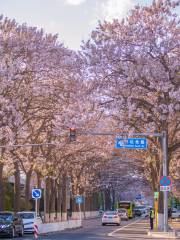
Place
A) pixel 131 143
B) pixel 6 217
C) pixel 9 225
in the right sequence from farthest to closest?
1. pixel 131 143
2. pixel 6 217
3. pixel 9 225

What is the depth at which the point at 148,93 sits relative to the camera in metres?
38.3

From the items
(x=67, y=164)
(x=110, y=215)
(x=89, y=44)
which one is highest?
(x=89, y=44)

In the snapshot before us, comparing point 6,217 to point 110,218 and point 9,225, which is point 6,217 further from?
point 110,218

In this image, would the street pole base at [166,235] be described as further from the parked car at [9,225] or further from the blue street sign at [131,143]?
the parked car at [9,225]

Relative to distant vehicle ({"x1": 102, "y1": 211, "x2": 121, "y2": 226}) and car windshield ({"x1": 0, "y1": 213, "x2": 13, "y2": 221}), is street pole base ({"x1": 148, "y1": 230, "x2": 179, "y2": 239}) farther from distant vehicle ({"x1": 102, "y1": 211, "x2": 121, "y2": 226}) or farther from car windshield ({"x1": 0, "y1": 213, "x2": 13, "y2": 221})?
distant vehicle ({"x1": 102, "y1": 211, "x2": 121, "y2": 226})

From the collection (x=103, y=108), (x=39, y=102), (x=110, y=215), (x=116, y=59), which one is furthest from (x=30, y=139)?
(x=110, y=215)

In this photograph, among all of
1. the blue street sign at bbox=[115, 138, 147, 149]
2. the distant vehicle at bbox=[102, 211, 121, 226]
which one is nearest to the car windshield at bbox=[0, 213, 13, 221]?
the blue street sign at bbox=[115, 138, 147, 149]

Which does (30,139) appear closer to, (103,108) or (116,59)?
(103,108)

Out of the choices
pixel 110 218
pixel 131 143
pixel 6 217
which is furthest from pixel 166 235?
pixel 110 218

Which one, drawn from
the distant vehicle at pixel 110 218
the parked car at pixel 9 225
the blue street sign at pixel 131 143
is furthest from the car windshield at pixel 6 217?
the distant vehicle at pixel 110 218

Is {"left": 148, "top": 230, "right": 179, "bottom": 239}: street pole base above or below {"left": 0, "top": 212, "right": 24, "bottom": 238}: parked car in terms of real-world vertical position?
below

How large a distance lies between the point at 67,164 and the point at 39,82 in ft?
66.4

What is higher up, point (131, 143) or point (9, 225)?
point (131, 143)

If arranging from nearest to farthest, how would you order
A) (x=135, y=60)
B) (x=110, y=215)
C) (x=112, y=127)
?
(x=135, y=60) < (x=112, y=127) < (x=110, y=215)
